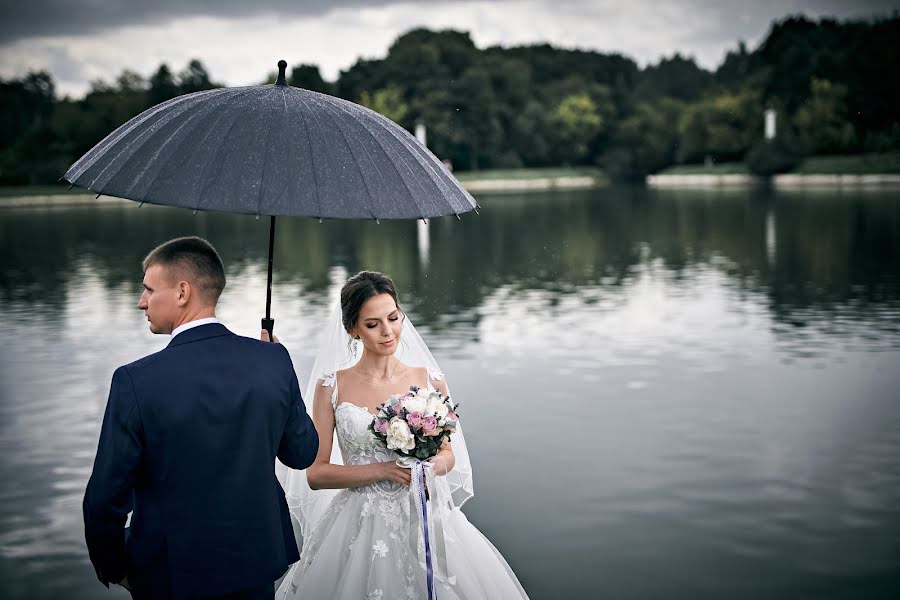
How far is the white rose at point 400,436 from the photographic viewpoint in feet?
12.8

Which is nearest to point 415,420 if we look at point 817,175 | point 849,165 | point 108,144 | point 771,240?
point 108,144

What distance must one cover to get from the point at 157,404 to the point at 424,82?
359 feet

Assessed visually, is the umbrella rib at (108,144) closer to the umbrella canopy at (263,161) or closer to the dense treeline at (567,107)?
the umbrella canopy at (263,161)

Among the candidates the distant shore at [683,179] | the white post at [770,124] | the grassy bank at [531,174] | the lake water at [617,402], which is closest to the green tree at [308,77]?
the grassy bank at [531,174]

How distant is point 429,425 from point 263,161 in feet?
3.88

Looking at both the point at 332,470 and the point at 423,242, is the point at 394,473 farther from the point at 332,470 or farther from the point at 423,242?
the point at 423,242

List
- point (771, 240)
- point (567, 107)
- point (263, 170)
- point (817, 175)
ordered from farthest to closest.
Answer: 1. point (567, 107)
2. point (817, 175)
3. point (771, 240)
4. point (263, 170)

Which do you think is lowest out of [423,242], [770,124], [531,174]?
[423,242]

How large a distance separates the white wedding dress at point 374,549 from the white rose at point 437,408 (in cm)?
31

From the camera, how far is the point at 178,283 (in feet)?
9.96

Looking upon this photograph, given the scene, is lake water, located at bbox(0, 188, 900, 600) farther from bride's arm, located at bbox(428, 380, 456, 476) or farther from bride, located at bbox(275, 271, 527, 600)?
bride's arm, located at bbox(428, 380, 456, 476)

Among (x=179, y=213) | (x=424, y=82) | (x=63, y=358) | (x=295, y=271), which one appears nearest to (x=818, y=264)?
(x=295, y=271)

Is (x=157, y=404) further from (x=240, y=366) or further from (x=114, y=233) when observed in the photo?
(x=114, y=233)

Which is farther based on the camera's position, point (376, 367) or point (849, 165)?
point (849, 165)
